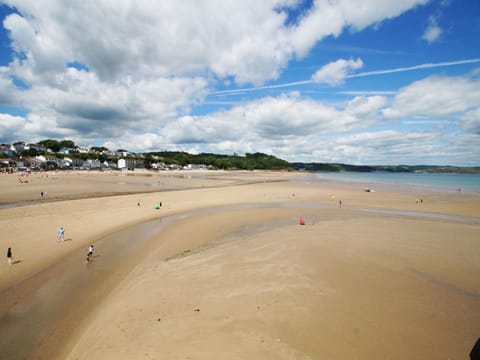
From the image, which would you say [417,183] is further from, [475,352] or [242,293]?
[242,293]

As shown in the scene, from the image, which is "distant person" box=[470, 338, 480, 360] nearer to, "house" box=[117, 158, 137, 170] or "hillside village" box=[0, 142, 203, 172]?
"hillside village" box=[0, 142, 203, 172]

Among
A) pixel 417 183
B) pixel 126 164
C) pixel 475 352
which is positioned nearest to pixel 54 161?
pixel 126 164

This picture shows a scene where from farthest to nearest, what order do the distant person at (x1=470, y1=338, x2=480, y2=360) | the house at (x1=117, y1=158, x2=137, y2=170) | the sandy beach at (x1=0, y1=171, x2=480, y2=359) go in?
the house at (x1=117, y1=158, x2=137, y2=170), the sandy beach at (x1=0, y1=171, x2=480, y2=359), the distant person at (x1=470, y1=338, x2=480, y2=360)

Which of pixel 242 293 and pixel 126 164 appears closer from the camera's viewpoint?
pixel 242 293

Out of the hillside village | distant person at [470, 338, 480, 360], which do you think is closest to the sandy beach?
distant person at [470, 338, 480, 360]

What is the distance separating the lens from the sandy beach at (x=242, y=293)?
228 inches

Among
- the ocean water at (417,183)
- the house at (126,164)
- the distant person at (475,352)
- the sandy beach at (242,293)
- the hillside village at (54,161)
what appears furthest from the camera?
the house at (126,164)

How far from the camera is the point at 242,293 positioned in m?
7.96

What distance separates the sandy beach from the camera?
5801 mm

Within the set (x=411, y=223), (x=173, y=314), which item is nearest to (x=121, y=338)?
(x=173, y=314)

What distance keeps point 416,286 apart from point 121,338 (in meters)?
9.99

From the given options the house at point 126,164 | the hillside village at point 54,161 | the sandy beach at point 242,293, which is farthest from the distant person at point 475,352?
the house at point 126,164

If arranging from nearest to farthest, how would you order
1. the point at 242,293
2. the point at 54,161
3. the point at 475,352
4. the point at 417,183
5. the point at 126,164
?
the point at 475,352 < the point at 242,293 < the point at 417,183 < the point at 54,161 < the point at 126,164

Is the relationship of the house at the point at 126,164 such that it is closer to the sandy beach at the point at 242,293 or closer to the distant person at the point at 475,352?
the sandy beach at the point at 242,293
